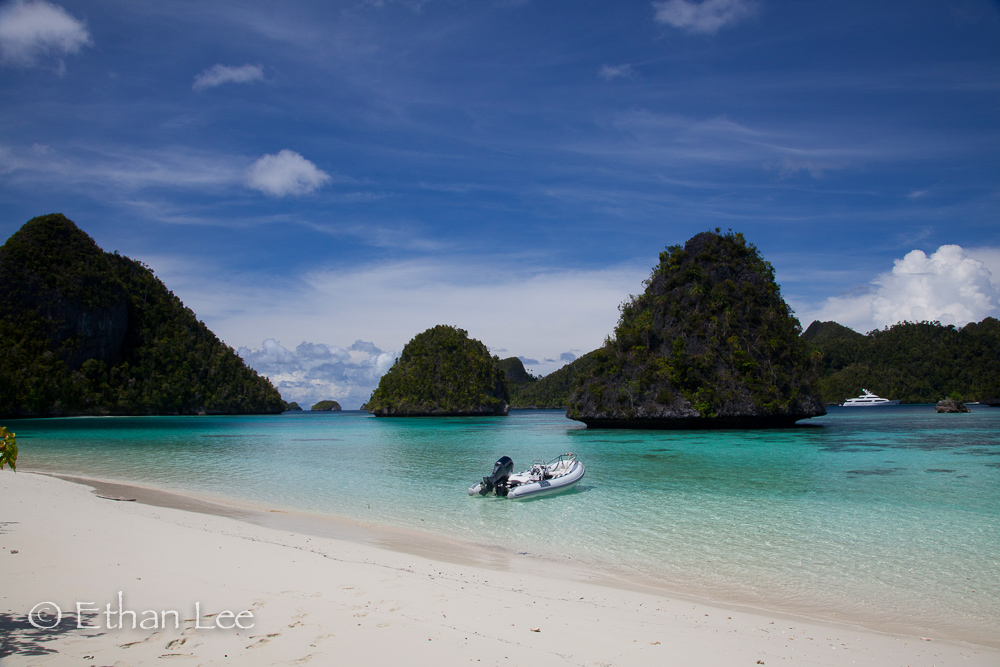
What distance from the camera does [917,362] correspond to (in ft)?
376

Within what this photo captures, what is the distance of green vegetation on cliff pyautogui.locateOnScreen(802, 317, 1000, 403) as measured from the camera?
10394cm

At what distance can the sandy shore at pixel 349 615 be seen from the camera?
3.61m

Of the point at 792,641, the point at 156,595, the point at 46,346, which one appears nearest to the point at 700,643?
the point at 792,641

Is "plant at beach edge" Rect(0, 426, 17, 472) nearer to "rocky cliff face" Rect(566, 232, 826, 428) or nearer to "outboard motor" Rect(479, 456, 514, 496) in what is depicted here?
"outboard motor" Rect(479, 456, 514, 496)

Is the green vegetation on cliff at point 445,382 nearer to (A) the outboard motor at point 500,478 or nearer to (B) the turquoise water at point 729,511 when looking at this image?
(B) the turquoise water at point 729,511

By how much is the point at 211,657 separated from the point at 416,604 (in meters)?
1.84

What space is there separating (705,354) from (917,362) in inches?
4118

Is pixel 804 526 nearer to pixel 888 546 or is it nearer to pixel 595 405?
pixel 888 546

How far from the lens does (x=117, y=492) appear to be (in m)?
13.0

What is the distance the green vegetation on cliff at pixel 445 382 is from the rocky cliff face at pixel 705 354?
167ft

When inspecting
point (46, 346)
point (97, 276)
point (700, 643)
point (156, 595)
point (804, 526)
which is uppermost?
point (97, 276)

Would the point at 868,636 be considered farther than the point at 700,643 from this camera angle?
Yes

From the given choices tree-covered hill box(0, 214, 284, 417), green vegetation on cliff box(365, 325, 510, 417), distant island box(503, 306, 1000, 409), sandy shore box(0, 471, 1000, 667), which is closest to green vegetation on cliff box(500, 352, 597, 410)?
distant island box(503, 306, 1000, 409)

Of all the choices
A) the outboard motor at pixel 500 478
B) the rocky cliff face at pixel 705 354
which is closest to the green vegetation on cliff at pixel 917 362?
the rocky cliff face at pixel 705 354
